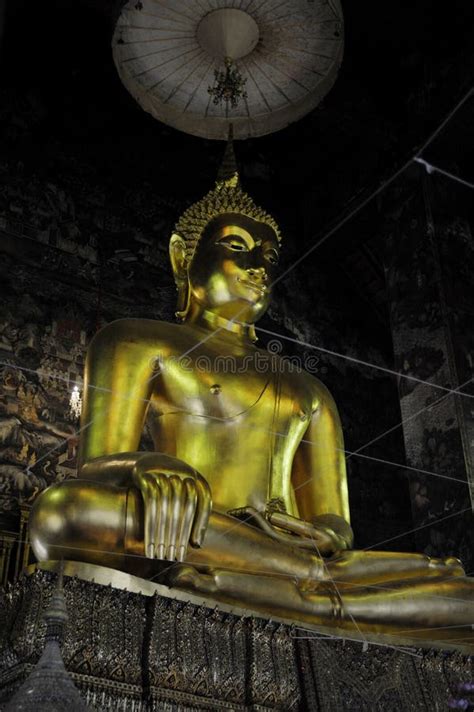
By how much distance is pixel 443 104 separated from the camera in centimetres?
534

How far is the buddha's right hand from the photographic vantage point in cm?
241

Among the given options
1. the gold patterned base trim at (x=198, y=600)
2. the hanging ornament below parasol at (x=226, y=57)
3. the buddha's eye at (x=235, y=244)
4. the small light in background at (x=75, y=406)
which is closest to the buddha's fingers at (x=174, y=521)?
the gold patterned base trim at (x=198, y=600)

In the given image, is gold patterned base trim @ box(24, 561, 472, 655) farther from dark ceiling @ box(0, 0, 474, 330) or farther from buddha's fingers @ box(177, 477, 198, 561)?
dark ceiling @ box(0, 0, 474, 330)

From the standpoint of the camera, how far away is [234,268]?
12.1 feet

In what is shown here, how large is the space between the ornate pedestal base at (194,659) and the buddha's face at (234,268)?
163 centimetres

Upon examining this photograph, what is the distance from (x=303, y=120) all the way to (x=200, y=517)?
4.20m

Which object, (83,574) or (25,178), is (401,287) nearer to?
(25,178)

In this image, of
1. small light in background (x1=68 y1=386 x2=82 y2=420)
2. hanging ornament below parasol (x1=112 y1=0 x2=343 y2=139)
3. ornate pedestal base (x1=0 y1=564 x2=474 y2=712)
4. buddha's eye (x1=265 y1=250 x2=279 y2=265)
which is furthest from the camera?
small light in background (x1=68 y1=386 x2=82 y2=420)

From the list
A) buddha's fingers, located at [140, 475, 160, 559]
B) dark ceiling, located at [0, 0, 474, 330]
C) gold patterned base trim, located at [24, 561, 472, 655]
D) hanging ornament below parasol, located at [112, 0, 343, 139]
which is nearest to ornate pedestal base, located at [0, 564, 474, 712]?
gold patterned base trim, located at [24, 561, 472, 655]

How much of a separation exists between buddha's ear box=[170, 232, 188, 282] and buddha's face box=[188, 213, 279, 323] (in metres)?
0.10

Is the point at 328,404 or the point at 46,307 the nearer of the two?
the point at 328,404

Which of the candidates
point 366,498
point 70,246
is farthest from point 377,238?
point 70,246

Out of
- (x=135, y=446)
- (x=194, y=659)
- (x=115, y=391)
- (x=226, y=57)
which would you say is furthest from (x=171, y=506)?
(x=226, y=57)

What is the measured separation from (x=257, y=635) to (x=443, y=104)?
396 centimetres
